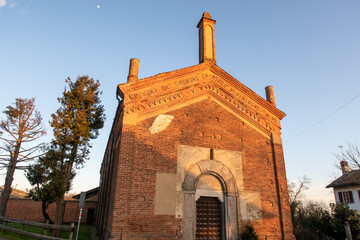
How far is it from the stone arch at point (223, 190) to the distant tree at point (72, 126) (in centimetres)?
708

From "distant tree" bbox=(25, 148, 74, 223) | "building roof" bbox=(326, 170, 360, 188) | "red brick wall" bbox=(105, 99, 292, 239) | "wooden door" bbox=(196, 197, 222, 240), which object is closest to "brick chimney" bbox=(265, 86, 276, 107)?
"red brick wall" bbox=(105, 99, 292, 239)

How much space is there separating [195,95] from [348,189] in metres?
Answer: 24.4

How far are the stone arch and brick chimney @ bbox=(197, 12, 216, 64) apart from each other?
6146mm

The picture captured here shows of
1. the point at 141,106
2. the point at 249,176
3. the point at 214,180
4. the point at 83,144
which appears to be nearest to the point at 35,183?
the point at 83,144

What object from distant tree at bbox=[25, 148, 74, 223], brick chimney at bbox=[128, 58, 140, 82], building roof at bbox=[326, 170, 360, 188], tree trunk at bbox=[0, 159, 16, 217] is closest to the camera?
brick chimney at bbox=[128, 58, 140, 82]

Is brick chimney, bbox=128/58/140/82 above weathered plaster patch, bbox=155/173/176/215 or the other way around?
above

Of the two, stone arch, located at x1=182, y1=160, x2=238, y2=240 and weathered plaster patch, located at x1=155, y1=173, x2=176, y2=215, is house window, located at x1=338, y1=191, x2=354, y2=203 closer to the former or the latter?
stone arch, located at x1=182, y1=160, x2=238, y2=240

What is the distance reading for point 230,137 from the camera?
11953mm

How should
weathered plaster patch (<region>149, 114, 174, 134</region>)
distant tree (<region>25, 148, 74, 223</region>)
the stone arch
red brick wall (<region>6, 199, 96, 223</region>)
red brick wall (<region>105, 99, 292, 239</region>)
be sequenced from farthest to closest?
1. red brick wall (<region>6, 199, 96, 223</region>)
2. distant tree (<region>25, 148, 74, 223</region>)
3. weathered plaster patch (<region>149, 114, 174, 134</region>)
4. the stone arch
5. red brick wall (<region>105, 99, 292, 239</region>)

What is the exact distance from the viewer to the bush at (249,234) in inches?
390

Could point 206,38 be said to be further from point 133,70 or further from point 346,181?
point 346,181

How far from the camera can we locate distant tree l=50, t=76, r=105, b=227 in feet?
43.8

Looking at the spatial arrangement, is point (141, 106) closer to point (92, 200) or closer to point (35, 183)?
point (35, 183)

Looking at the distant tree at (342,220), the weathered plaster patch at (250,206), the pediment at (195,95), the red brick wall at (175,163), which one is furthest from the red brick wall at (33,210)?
the distant tree at (342,220)
